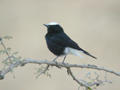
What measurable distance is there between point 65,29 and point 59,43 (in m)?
5.89

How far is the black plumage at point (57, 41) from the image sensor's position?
4277 mm

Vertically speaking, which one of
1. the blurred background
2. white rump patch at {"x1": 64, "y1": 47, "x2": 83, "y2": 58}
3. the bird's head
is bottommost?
the blurred background

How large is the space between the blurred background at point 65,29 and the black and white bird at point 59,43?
3132 millimetres

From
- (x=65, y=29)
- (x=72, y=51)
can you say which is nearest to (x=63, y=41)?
(x=72, y=51)

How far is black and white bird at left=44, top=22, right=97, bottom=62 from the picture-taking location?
4.20m

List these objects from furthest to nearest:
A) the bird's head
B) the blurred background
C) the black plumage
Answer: the blurred background, the bird's head, the black plumage

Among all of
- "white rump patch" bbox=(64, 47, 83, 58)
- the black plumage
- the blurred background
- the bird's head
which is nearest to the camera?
"white rump patch" bbox=(64, 47, 83, 58)

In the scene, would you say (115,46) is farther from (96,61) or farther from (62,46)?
(62,46)

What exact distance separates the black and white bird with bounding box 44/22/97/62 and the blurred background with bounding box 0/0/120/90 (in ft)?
10.3

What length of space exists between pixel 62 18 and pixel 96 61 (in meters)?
3.11

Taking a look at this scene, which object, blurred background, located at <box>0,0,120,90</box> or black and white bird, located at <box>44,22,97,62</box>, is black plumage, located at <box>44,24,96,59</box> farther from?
blurred background, located at <box>0,0,120,90</box>

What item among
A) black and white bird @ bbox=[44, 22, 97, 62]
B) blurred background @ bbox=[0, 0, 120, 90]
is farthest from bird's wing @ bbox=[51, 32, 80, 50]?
blurred background @ bbox=[0, 0, 120, 90]

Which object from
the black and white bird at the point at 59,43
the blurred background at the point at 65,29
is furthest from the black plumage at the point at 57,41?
the blurred background at the point at 65,29

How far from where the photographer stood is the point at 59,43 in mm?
4367
